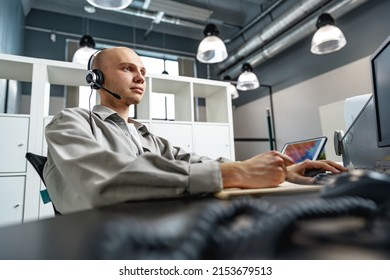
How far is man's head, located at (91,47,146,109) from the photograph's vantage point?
41.4 inches

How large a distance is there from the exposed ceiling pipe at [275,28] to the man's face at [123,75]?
3048 millimetres

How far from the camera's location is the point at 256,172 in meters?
0.53

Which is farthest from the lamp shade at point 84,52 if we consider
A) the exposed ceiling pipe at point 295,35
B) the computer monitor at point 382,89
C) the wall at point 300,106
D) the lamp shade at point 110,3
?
the wall at point 300,106

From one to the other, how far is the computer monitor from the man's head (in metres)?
0.90

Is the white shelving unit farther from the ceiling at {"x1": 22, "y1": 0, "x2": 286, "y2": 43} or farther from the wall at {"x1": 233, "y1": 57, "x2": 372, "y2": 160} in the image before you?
the ceiling at {"x1": 22, "y1": 0, "x2": 286, "y2": 43}

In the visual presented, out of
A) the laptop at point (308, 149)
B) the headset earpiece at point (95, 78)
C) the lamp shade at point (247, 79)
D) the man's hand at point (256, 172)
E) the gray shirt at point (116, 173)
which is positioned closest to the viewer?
the gray shirt at point (116, 173)

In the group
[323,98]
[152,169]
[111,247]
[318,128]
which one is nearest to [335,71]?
[323,98]

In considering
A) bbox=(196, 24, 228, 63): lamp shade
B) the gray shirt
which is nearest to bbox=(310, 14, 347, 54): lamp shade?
bbox=(196, 24, 228, 63): lamp shade

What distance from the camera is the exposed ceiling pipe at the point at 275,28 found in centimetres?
327

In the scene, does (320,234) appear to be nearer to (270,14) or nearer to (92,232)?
(92,232)

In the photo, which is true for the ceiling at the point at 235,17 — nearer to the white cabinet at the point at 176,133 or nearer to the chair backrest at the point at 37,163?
the white cabinet at the point at 176,133

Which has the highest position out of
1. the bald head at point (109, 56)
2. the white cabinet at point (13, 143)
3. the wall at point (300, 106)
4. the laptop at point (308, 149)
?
the wall at point (300, 106)

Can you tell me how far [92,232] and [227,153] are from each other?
228 cm

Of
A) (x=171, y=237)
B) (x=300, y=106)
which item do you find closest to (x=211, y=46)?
(x=300, y=106)
